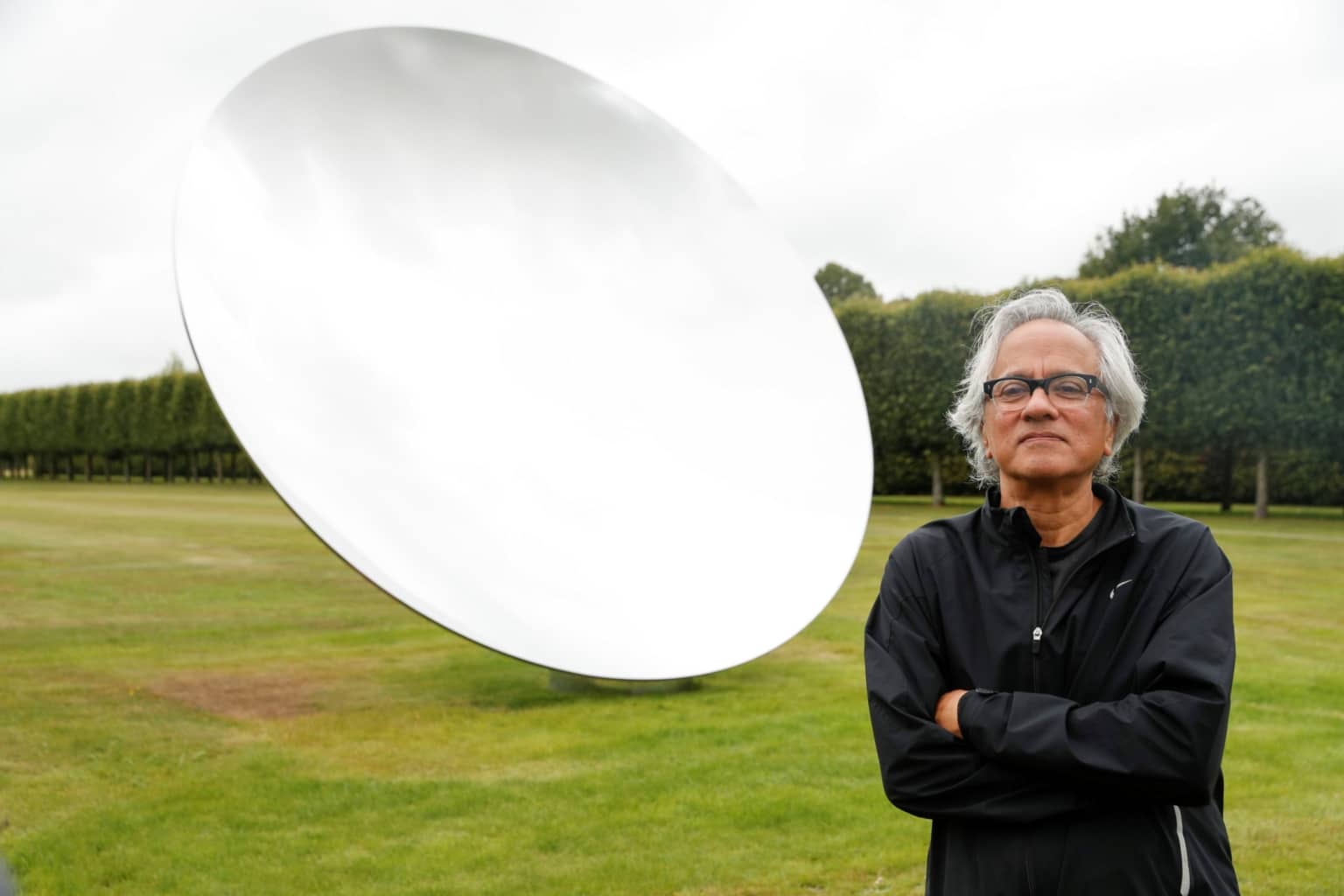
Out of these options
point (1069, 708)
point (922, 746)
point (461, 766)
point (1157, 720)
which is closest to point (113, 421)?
point (461, 766)

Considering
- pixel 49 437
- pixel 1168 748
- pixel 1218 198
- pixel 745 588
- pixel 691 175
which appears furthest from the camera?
pixel 49 437

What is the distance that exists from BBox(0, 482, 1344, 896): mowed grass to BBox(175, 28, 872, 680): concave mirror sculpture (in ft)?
4.62

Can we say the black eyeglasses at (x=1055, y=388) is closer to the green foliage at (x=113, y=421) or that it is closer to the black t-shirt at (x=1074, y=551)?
the black t-shirt at (x=1074, y=551)

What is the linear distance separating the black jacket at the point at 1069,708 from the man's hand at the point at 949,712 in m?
0.02

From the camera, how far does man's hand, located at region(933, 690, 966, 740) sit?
2256mm

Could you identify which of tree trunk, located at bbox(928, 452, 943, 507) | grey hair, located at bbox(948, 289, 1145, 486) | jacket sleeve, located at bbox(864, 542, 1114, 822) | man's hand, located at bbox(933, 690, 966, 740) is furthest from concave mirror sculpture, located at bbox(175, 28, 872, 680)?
tree trunk, located at bbox(928, 452, 943, 507)

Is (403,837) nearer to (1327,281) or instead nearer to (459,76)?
(459,76)

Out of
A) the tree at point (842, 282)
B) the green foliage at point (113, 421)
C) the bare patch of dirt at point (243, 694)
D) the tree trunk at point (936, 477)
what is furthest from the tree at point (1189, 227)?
the bare patch of dirt at point (243, 694)

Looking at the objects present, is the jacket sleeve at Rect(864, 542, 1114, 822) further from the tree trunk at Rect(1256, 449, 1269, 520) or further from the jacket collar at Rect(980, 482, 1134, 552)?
the tree trunk at Rect(1256, 449, 1269, 520)

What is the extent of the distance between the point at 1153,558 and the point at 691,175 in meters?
4.04

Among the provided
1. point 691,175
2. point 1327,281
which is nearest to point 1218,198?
point 1327,281

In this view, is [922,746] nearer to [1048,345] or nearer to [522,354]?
[1048,345]

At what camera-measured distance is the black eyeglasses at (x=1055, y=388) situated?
Result: 7.68 feet

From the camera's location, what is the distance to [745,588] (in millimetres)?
4500
